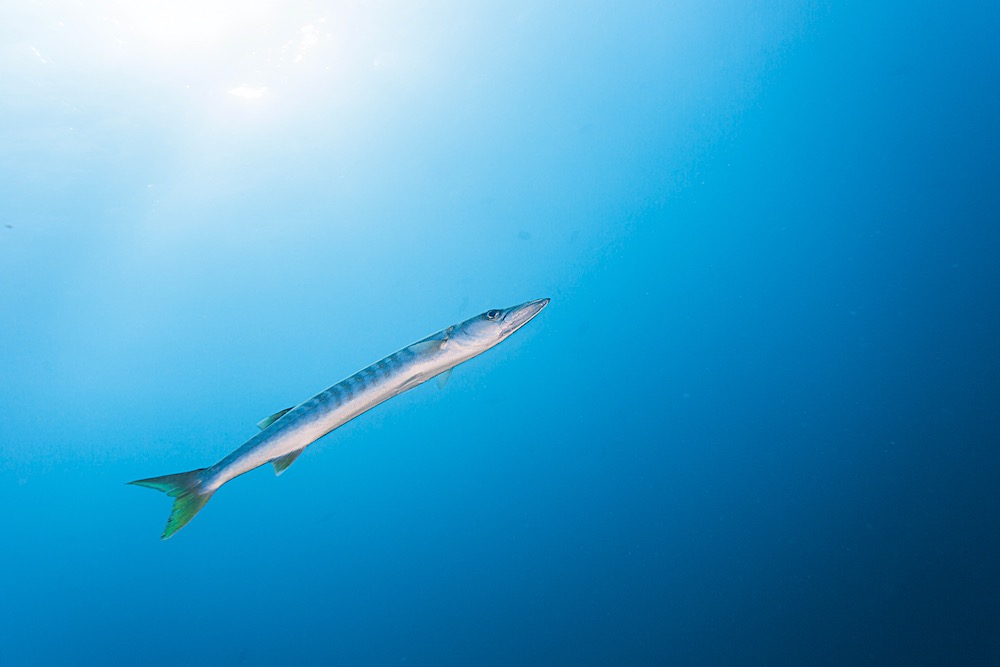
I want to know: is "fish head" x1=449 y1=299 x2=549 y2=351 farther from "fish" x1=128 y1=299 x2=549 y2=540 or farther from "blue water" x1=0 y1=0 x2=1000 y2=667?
"blue water" x1=0 y1=0 x2=1000 y2=667

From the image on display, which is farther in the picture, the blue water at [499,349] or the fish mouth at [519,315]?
the blue water at [499,349]

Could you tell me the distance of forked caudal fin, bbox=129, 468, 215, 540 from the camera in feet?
7.13

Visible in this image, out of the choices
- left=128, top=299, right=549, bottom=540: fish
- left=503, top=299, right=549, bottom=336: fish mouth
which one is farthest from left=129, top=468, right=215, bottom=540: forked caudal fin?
left=503, top=299, right=549, bottom=336: fish mouth

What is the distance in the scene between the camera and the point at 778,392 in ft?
55.3

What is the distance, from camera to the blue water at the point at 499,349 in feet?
31.8

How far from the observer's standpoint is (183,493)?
7.39 feet

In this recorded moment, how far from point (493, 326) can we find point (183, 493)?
6.08ft

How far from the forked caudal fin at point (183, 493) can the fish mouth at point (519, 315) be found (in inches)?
68.1

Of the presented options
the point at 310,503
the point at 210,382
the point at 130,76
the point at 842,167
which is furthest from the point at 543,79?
the point at 310,503

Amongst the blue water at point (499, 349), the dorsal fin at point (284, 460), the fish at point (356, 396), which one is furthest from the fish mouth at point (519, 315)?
the blue water at point (499, 349)

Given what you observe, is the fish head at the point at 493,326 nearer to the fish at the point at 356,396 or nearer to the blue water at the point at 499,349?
the fish at the point at 356,396

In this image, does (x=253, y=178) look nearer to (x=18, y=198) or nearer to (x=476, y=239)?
(x=18, y=198)

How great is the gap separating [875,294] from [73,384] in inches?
1286

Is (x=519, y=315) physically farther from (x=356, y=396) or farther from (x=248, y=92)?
(x=248, y=92)
